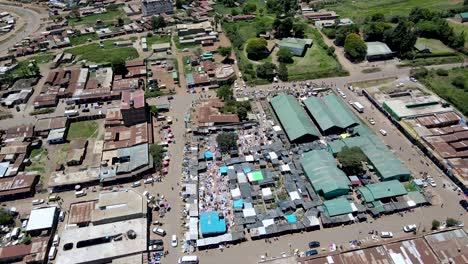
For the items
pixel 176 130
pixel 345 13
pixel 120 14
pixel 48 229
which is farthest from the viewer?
pixel 120 14

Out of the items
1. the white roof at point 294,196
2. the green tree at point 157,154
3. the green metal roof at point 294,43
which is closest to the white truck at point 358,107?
the green metal roof at point 294,43

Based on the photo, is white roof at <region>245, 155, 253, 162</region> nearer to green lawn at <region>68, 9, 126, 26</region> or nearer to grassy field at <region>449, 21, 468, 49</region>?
grassy field at <region>449, 21, 468, 49</region>

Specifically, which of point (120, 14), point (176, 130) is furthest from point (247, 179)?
point (120, 14)

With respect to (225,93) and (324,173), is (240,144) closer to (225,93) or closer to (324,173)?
(225,93)

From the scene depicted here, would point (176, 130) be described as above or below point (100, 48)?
below

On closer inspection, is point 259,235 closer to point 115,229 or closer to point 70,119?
point 115,229

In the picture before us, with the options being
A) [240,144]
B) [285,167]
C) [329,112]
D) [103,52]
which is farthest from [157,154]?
[103,52]

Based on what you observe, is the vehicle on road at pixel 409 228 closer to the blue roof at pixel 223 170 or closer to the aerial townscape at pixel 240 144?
the aerial townscape at pixel 240 144

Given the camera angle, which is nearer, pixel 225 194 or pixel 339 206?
pixel 339 206

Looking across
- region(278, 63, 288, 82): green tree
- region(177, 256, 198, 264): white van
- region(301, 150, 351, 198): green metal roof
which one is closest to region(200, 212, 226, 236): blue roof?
region(177, 256, 198, 264): white van
